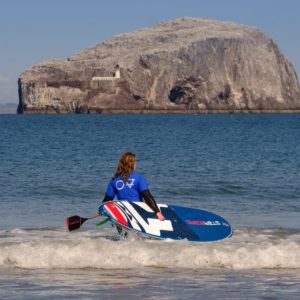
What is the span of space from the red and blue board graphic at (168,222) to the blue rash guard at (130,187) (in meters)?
0.11

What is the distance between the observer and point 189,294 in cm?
1108

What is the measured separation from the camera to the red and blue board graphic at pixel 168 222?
13891 mm

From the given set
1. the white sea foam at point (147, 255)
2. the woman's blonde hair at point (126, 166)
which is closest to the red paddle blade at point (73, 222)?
the white sea foam at point (147, 255)

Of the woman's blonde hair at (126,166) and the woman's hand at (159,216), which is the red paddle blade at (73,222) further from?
the woman's hand at (159,216)

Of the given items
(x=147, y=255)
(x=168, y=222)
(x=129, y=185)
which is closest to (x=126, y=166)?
(x=129, y=185)

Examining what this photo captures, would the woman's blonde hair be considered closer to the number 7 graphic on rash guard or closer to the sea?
the number 7 graphic on rash guard

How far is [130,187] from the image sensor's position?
45.8 ft

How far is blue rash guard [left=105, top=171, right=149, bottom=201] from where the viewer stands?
13.9 metres

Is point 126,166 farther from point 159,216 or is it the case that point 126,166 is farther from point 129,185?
point 159,216

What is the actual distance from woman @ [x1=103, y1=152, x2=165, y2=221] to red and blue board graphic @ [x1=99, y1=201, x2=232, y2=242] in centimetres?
13

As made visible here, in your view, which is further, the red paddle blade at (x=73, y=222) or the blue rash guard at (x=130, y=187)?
the red paddle blade at (x=73, y=222)

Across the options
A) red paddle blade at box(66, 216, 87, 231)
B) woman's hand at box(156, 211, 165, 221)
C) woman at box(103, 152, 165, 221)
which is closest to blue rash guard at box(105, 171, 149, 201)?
woman at box(103, 152, 165, 221)

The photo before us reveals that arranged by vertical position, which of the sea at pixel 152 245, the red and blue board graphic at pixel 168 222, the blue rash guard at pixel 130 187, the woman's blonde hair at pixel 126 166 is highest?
the woman's blonde hair at pixel 126 166

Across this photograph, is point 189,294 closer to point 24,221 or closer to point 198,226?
point 198,226
